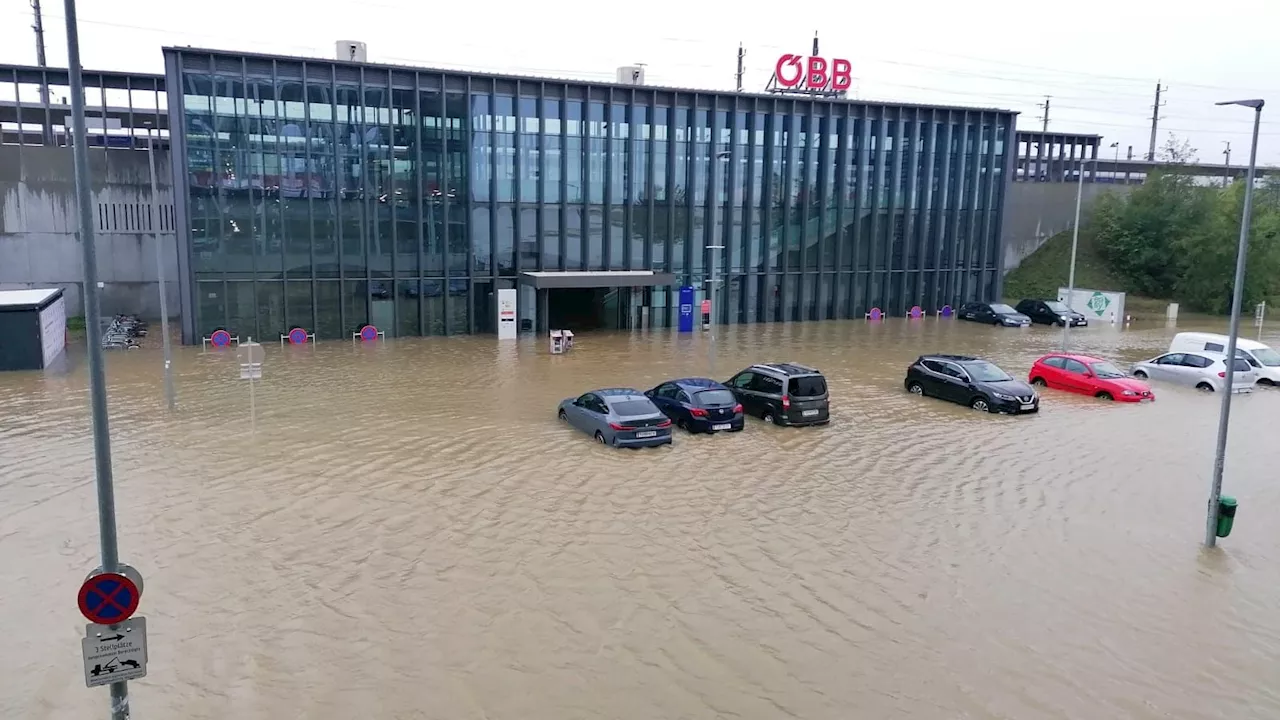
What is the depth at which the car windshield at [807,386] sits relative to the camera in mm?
19906

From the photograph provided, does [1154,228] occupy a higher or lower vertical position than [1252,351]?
higher

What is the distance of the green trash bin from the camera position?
12.3m

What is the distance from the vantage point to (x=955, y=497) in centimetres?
1488

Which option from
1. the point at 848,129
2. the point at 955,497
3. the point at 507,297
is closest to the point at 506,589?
the point at 955,497

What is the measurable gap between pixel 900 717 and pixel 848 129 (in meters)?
37.7

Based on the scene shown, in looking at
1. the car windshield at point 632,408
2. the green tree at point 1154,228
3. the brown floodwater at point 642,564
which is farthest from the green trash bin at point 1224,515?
the green tree at point 1154,228

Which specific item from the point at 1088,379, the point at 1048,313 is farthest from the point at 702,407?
the point at 1048,313

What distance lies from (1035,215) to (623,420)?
48.3 metres

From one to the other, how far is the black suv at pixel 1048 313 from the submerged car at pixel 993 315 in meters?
0.69

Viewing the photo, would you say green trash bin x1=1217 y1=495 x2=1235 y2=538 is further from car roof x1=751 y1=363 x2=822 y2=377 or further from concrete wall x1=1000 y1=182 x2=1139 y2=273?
concrete wall x1=1000 y1=182 x2=1139 y2=273

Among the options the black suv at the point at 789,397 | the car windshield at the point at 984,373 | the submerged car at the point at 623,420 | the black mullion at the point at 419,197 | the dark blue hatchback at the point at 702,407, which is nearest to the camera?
the submerged car at the point at 623,420

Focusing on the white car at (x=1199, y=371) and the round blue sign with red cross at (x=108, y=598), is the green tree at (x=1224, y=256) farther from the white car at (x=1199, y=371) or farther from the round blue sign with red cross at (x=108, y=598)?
the round blue sign with red cross at (x=108, y=598)

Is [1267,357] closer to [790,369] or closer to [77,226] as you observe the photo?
[790,369]

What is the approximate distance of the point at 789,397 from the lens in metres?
19.8
